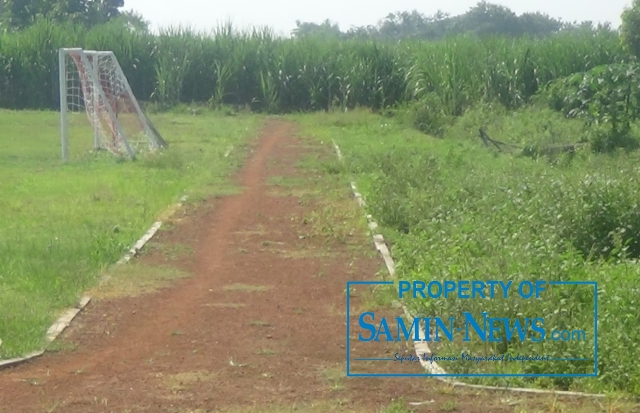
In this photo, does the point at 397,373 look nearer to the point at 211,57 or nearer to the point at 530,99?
the point at 530,99

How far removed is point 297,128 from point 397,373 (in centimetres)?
2054

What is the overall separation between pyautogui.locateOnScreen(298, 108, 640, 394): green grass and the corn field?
14.6 meters

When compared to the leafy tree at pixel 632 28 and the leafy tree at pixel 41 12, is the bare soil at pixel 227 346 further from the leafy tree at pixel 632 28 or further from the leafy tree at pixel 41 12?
the leafy tree at pixel 41 12

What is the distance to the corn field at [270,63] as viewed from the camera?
30.6 m

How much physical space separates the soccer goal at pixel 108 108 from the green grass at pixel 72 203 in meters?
Result: 0.50

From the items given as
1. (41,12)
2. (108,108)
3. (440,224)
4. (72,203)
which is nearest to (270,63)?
(108,108)

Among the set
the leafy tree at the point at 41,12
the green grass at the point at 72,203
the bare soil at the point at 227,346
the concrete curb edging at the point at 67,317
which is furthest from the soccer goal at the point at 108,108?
the leafy tree at the point at 41,12

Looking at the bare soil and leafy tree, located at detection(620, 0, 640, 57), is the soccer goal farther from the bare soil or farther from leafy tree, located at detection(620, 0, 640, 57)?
leafy tree, located at detection(620, 0, 640, 57)

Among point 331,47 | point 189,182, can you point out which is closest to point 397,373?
point 189,182

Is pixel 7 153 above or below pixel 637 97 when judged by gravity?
below

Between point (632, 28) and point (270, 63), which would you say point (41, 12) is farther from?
point (632, 28)

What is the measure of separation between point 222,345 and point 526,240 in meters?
2.69

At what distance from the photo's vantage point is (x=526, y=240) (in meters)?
8.23

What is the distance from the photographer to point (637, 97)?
1831cm
